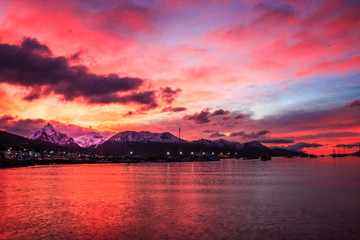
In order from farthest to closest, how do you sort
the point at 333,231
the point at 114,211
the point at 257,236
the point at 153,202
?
the point at 153,202, the point at 114,211, the point at 333,231, the point at 257,236

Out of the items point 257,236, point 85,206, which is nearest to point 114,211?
point 85,206

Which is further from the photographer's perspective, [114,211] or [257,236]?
[114,211]

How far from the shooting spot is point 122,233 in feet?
67.2

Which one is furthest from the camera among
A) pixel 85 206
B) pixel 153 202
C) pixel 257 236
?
pixel 153 202

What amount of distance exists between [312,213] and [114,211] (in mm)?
18178

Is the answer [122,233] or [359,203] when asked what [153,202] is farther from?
[359,203]

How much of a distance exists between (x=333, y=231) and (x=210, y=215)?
9.85 m

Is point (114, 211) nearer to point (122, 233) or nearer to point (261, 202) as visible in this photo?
point (122, 233)

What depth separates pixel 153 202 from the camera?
3459cm

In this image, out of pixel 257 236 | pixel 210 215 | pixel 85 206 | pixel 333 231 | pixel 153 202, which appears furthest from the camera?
pixel 153 202

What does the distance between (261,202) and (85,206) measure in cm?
1934

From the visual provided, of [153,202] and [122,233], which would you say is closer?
[122,233]

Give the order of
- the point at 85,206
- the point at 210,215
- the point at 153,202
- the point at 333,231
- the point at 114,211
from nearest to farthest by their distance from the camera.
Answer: the point at 333,231 < the point at 210,215 < the point at 114,211 < the point at 85,206 < the point at 153,202

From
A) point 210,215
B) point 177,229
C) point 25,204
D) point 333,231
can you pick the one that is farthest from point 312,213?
point 25,204
